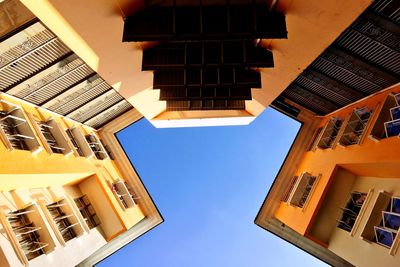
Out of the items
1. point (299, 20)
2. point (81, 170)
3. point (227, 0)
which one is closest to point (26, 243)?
point (81, 170)

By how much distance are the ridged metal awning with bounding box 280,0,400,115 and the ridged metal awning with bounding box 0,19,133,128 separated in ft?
25.7

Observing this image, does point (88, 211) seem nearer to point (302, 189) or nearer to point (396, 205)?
point (302, 189)

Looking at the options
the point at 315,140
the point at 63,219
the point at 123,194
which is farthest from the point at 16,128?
the point at 315,140

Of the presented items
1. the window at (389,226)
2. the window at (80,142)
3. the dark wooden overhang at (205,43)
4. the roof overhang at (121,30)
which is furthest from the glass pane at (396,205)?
the window at (80,142)

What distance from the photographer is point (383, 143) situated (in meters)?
9.42

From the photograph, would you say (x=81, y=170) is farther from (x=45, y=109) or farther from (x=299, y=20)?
(x=299, y=20)

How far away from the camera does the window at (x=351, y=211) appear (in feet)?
38.1

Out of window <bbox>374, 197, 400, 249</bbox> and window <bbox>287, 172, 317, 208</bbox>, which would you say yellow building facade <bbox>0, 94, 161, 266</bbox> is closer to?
window <bbox>287, 172, 317, 208</bbox>

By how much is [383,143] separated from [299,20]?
4.76 meters

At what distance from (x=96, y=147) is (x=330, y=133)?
1071 cm

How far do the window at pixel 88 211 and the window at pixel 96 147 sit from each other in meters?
2.27

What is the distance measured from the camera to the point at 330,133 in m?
14.2

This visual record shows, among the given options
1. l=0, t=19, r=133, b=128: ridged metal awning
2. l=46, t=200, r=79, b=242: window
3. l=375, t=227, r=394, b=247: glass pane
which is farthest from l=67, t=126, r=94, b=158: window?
l=375, t=227, r=394, b=247: glass pane

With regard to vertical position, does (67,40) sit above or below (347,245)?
above
